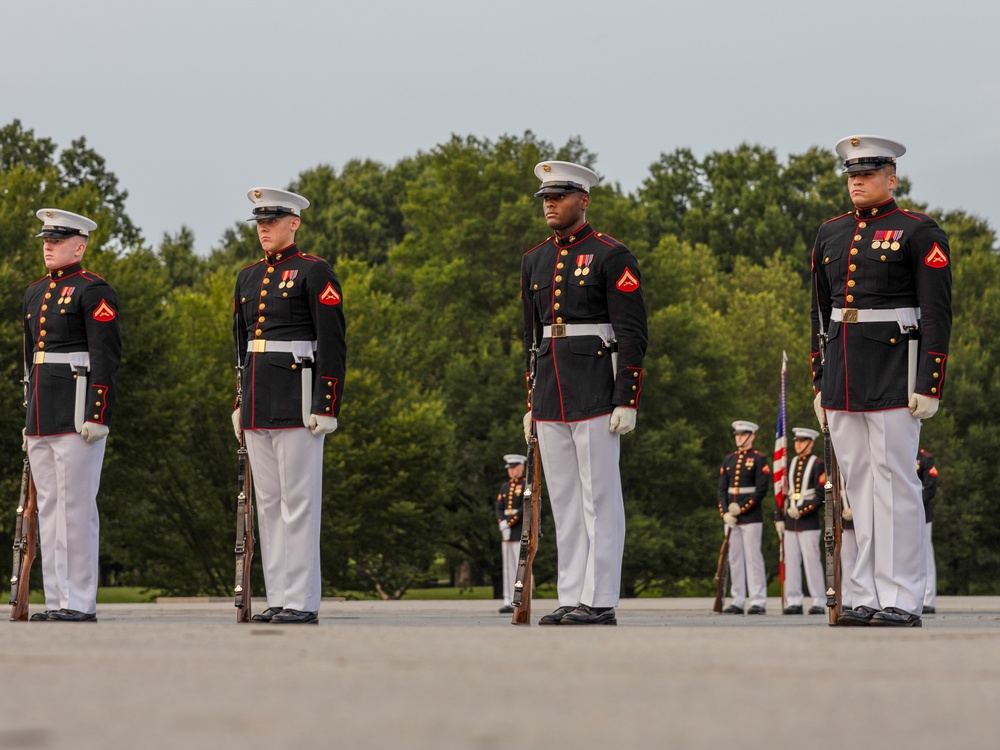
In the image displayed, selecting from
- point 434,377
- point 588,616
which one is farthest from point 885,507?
point 434,377

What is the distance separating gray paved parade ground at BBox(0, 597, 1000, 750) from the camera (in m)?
4.05

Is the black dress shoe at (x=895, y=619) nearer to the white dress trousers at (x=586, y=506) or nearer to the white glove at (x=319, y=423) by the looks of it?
the white dress trousers at (x=586, y=506)

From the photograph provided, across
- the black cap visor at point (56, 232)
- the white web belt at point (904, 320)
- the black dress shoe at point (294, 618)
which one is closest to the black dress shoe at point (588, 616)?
the black dress shoe at point (294, 618)

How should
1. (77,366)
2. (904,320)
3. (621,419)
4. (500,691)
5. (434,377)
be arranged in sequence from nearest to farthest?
1. (500,691)
2. (904,320)
3. (621,419)
4. (77,366)
5. (434,377)

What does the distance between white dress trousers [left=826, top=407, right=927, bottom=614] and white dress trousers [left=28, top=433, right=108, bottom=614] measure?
193 inches

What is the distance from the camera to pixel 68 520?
1113cm

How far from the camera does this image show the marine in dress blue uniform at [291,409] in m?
10.3

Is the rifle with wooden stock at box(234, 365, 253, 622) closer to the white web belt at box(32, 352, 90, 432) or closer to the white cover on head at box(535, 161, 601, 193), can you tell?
the white web belt at box(32, 352, 90, 432)

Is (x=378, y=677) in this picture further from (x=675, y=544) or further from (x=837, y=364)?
(x=675, y=544)

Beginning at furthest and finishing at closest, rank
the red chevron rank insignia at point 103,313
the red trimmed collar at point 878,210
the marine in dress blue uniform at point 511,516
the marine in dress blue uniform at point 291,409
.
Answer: the marine in dress blue uniform at point 511,516 → the red chevron rank insignia at point 103,313 → the marine in dress blue uniform at point 291,409 → the red trimmed collar at point 878,210

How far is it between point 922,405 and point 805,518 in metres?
13.7

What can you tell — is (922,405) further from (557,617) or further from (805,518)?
(805,518)

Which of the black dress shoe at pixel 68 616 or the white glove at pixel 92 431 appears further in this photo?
the white glove at pixel 92 431

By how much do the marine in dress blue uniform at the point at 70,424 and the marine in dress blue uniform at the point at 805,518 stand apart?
12415 mm
